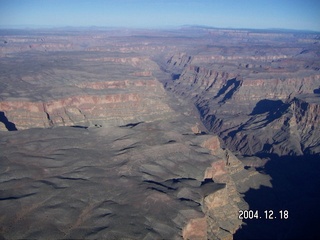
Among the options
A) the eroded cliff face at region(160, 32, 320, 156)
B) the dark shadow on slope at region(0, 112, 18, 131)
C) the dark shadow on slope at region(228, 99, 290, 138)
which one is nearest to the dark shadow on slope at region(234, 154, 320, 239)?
the eroded cliff face at region(160, 32, 320, 156)

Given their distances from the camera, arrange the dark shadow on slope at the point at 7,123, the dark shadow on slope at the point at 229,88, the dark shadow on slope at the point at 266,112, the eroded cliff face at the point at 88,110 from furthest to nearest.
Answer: the dark shadow on slope at the point at 229,88 < the dark shadow on slope at the point at 266,112 < the eroded cliff face at the point at 88,110 < the dark shadow on slope at the point at 7,123

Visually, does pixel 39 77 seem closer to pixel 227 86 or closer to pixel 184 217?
pixel 227 86

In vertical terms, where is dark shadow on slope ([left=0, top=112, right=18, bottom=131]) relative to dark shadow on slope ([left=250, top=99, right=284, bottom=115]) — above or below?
above

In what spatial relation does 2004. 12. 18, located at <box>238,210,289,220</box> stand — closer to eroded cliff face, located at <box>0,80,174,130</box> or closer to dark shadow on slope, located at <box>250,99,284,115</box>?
eroded cliff face, located at <box>0,80,174,130</box>

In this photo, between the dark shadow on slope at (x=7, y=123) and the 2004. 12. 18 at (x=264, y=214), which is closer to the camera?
the 2004. 12. 18 at (x=264, y=214)

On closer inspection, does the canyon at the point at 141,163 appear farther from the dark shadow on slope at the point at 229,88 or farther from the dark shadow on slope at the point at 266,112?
the dark shadow on slope at the point at 229,88

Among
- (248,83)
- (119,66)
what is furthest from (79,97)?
(248,83)

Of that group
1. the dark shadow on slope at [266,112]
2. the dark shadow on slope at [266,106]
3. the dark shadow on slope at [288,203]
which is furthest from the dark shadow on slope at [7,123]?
the dark shadow on slope at [266,106]

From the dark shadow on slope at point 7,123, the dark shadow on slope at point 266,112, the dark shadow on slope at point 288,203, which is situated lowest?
the dark shadow on slope at point 288,203

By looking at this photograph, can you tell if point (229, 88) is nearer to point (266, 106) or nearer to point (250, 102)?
point (250, 102)
